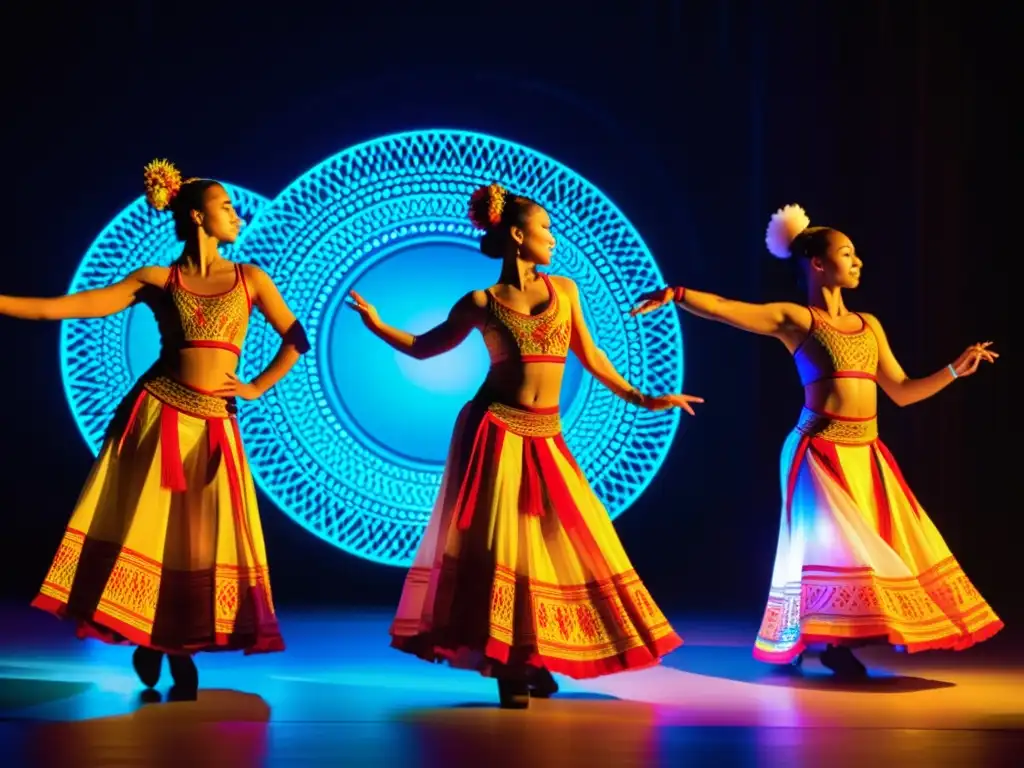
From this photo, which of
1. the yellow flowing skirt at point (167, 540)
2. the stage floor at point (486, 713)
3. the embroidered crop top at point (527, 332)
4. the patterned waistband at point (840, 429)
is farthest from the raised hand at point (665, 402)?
the yellow flowing skirt at point (167, 540)

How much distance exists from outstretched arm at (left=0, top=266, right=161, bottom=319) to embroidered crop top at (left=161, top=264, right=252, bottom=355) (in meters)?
0.07

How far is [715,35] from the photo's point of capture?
542 cm

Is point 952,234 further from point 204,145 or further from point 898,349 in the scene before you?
point 204,145

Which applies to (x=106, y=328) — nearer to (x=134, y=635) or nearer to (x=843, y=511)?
(x=134, y=635)

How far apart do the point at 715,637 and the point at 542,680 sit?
121cm

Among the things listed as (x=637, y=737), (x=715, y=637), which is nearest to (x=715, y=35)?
(x=715, y=637)

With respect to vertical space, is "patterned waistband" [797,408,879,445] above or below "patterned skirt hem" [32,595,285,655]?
above

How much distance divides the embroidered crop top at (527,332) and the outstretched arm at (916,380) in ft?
3.53

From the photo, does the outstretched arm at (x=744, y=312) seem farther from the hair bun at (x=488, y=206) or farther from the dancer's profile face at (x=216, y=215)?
the dancer's profile face at (x=216, y=215)

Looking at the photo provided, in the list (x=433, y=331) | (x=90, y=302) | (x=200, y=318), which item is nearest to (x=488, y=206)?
(x=433, y=331)

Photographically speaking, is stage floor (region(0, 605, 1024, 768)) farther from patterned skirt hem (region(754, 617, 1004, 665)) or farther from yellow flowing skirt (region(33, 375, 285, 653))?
yellow flowing skirt (region(33, 375, 285, 653))

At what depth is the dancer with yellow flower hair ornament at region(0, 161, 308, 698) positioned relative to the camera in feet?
10.8

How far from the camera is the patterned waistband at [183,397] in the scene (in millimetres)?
3428

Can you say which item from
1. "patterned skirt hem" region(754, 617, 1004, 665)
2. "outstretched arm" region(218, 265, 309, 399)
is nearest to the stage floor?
"patterned skirt hem" region(754, 617, 1004, 665)
